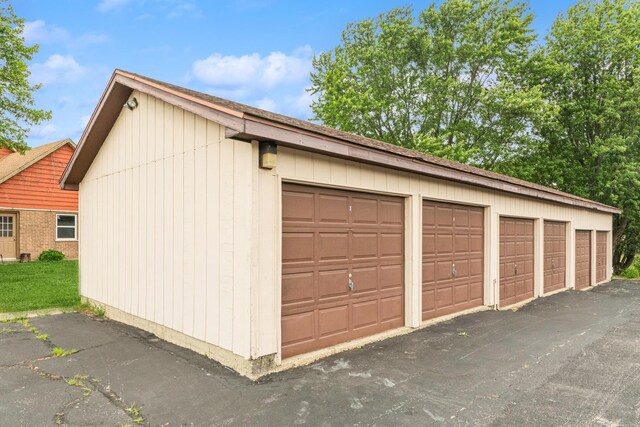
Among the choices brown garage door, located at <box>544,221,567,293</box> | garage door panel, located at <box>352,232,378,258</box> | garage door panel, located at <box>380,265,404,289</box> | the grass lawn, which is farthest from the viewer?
brown garage door, located at <box>544,221,567,293</box>

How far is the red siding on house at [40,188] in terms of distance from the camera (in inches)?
701

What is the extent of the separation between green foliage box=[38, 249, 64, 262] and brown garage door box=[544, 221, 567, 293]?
65.5 ft

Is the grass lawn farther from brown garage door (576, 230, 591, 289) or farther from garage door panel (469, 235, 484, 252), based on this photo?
brown garage door (576, 230, 591, 289)

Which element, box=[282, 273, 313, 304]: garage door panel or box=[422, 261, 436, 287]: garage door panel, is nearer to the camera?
box=[282, 273, 313, 304]: garage door panel

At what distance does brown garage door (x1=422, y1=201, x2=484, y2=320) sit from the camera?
24.0 ft

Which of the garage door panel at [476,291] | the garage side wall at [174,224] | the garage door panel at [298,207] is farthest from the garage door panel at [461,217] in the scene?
the garage side wall at [174,224]

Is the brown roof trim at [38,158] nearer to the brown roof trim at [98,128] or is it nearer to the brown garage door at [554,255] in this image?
the brown roof trim at [98,128]

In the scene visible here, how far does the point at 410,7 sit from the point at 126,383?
77.8ft

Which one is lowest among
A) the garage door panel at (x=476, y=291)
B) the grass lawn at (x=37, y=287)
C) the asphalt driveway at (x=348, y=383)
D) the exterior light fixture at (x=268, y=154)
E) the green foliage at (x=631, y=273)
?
the green foliage at (x=631, y=273)

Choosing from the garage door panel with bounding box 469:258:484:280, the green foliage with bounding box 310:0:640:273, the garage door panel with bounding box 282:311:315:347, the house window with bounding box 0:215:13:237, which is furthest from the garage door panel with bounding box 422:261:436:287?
the house window with bounding box 0:215:13:237

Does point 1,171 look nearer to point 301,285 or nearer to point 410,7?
point 301,285

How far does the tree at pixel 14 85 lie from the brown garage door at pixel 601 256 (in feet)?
69.8

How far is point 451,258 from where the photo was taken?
7.91 m

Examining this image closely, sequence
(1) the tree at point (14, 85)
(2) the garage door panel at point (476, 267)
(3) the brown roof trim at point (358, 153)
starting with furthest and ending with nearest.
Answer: (1) the tree at point (14, 85), (2) the garage door panel at point (476, 267), (3) the brown roof trim at point (358, 153)
